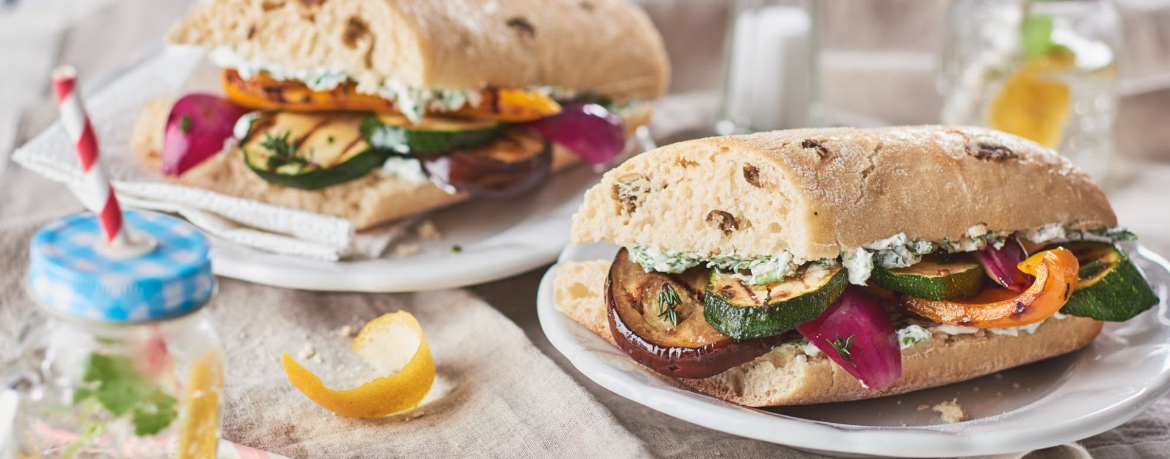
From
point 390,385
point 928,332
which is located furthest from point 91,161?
point 928,332

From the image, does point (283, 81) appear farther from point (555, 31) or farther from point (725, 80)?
point (725, 80)

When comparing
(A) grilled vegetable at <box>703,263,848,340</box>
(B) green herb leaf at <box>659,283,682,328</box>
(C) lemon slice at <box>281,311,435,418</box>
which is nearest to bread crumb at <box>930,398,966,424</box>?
(A) grilled vegetable at <box>703,263,848,340</box>

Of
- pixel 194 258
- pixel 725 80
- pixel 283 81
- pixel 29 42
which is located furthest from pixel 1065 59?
pixel 29 42

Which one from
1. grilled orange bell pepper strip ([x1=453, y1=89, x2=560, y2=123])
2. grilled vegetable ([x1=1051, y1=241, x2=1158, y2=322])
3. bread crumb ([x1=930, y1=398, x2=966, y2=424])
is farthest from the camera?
grilled orange bell pepper strip ([x1=453, y1=89, x2=560, y2=123])

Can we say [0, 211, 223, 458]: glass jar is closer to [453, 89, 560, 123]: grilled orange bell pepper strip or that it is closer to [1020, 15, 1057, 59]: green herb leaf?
[453, 89, 560, 123]: grilled orange bell pepper strip

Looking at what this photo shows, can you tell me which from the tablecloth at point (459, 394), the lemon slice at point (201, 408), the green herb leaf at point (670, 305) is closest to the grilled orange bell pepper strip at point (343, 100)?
the tablecloth at point (459, 394)

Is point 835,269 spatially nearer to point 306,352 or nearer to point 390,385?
point 390,385
